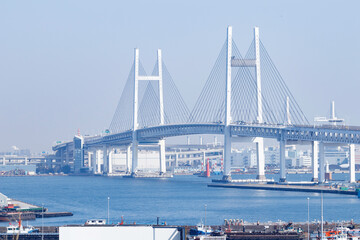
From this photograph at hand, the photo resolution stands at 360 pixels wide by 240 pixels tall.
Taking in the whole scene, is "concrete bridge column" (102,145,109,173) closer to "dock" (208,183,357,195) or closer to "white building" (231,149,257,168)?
"dock" (208,183,357,195)

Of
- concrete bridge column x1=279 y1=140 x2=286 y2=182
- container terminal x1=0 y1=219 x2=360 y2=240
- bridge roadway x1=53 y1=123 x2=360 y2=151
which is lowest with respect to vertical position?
container terminal x1=0 y1=219 x2=360 y2=240

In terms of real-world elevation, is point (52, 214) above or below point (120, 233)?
below

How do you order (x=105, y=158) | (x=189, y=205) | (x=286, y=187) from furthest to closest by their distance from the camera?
(x=105, y=158) < (x=286, y=187) < (x=189, y=205)

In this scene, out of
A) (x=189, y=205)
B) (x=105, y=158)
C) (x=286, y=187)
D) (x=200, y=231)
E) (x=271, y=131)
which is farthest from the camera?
(x=105, y=158)

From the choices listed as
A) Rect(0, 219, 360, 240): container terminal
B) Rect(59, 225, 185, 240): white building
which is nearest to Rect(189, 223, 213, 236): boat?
Rect(0, 219, 360, 240): container terminal

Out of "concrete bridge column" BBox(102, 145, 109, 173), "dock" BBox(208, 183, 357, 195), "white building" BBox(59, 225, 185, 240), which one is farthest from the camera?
"concrete bridge column" BBox(102, 145, 109, 173)

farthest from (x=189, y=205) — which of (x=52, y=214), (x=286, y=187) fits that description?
(x=286, y=187)

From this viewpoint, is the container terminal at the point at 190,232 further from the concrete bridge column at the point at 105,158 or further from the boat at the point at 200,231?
the concrete bridge column at the point at 105,158

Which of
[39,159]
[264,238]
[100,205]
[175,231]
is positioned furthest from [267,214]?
[39,159]

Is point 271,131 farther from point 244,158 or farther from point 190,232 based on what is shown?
point 244,158

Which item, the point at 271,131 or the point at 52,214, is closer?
the point at 52,214

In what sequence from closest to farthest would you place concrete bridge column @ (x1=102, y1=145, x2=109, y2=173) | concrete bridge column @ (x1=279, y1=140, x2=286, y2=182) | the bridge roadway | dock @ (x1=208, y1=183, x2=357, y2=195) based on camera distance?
dock @ (x1=208, y1=183, x2=357, y2=195) → the bridge roadway → concrete bridge column @ (x1=279, y1=140, x2=286, y2=182) → concrete bridge column @ (x1=102, y1=145, x2=109, y2=173)

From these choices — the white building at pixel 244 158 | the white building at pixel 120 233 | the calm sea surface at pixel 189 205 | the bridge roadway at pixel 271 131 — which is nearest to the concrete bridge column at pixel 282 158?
the bridge roadway at pixel 271 131

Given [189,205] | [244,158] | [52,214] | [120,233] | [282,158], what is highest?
[244,158]
